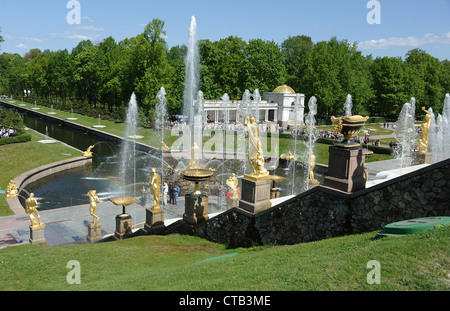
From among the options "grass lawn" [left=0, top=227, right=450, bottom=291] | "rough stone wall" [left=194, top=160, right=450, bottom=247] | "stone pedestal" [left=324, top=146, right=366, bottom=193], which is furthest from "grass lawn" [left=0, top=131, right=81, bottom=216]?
"stone pedestal" [left=324, top=146, right=366, bottom=193]

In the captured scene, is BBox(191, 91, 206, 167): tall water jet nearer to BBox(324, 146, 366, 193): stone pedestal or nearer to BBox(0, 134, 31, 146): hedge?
BBox(0, 134, 31, 146): hedge

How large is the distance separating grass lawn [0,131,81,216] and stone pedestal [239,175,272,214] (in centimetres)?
1955

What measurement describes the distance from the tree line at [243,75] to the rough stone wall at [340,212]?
4466 cm

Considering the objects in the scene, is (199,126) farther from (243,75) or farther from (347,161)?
(347,161)

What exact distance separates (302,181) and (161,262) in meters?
19.2

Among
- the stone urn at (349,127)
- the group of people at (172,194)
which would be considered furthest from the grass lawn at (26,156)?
the stone urn at (349,127)

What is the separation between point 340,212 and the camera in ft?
30.0

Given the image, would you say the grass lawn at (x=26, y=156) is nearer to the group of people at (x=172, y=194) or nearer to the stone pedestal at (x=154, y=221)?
the group of people at (x=172, y=194)

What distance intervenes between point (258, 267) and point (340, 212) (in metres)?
3.12

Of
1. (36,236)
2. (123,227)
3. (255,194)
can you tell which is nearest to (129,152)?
(36,236)

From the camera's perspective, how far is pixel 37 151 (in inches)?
1310

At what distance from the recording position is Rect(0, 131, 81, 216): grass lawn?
26.6 m

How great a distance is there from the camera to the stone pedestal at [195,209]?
13.2 m

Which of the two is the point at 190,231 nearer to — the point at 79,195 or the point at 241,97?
the point at 79,195
